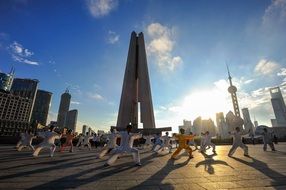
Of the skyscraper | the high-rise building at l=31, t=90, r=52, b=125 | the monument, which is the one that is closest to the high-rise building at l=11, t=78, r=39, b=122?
the high-rise building at l=31, t=90, r=52, b=125

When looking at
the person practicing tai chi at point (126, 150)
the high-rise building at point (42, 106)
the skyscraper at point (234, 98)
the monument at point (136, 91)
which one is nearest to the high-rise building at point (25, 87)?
the high-rise building at point (42, 106)

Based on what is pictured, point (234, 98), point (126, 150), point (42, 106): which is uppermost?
point (42, 106)

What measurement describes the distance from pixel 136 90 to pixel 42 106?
13907 cm

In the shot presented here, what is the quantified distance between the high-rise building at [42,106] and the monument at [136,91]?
13009cm

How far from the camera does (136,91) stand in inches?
1887

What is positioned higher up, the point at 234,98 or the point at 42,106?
the point at 42,106

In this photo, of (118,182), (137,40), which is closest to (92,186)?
(118,182)

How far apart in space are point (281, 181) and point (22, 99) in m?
144

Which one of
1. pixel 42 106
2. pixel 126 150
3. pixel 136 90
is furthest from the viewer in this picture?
pixel 42 106

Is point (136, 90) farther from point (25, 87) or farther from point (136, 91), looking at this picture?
point (25, 87)

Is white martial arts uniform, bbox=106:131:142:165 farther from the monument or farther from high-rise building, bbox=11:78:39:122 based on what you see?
high-rise building, bbox=11:78:39:122

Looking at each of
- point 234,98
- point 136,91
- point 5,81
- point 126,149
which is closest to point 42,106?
point 5,81

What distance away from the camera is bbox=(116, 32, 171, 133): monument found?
4225 centimetres

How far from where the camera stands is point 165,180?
179 inches
